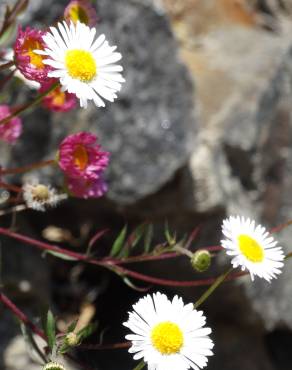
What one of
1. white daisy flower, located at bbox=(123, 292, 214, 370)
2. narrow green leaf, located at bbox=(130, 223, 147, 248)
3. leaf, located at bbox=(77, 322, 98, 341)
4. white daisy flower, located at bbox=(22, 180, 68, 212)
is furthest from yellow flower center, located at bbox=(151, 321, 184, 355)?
white daisy flower, located at bbox=(22, 180, 68, 212)

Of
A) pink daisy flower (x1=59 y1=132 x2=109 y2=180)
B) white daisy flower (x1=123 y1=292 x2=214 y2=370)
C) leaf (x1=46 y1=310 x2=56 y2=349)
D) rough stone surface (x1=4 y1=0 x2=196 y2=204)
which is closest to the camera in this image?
white daisy flower (x1=123 y1=292 x2=214 y2=370)

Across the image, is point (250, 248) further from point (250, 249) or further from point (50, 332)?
point (50, 332)

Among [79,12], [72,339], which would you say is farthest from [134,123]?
[72,339]

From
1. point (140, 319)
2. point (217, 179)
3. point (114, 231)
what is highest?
point (217, 179)

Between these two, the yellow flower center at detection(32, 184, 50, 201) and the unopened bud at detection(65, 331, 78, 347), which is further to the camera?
the yellow flower center at detection(32, 184, 50, 201)

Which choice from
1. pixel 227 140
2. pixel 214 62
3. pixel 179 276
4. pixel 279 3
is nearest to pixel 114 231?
pixel 179 276

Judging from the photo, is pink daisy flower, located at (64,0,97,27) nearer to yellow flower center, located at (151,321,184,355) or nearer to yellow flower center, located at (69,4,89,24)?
yellow flower center, located at (69,4,89,24)

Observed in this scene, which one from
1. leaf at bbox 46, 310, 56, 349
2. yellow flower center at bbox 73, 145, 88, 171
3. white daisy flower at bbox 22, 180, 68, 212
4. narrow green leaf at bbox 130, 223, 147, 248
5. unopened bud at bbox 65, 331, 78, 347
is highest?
yellow flower center at bbox 73, 145, 88, 171

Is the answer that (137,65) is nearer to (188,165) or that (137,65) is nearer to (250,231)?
(188,165)
